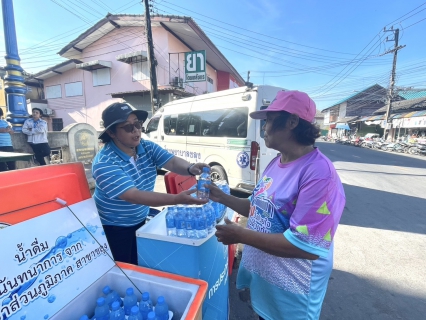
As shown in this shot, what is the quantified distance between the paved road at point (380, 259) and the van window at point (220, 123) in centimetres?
289

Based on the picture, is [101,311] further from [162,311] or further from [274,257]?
[274,257]

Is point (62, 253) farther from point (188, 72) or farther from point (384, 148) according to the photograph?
point (384, 148)

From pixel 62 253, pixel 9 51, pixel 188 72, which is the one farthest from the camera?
pixel 188 72

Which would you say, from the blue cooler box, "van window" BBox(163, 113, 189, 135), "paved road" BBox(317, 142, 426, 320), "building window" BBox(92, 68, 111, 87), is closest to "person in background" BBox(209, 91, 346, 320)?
the blue cooler box

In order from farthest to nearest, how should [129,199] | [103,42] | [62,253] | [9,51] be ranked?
[103,42] → [9,51] → [129,199] → [62,253]

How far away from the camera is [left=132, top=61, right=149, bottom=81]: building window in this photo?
13.7 m

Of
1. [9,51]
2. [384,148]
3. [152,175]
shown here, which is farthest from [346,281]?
[384,148]

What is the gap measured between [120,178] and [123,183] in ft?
0.14

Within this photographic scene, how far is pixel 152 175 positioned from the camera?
1955 millimetres

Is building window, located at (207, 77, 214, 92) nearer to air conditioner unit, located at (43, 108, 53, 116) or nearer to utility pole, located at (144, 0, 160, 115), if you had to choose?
utility pole, located at (144, 0, 160, 115)

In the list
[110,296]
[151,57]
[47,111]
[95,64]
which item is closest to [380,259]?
[110,296]

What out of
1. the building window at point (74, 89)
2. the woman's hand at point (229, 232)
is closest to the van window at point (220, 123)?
the woman's hand at point (229, 232)

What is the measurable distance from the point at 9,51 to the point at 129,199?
277 inches

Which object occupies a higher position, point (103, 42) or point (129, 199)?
point (103, 42)
